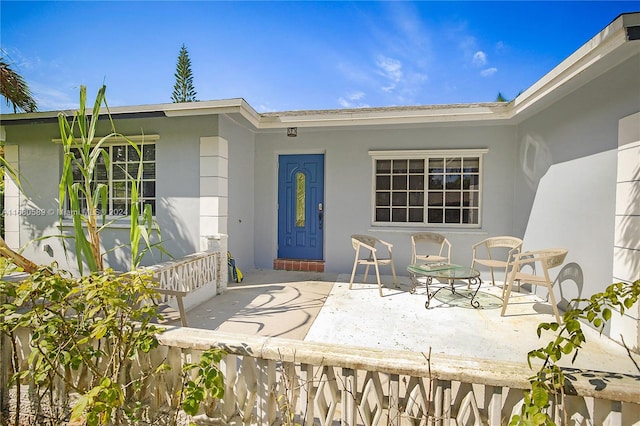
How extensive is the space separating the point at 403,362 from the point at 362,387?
27 cm

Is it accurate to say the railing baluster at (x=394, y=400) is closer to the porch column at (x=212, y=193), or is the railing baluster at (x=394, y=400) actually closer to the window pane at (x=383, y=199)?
the porch column at (x=212, y=193)

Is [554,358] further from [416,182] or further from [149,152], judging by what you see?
[149,152]

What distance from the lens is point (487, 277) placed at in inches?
236

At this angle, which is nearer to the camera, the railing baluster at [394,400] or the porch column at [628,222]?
the railing baluster at [394,400]

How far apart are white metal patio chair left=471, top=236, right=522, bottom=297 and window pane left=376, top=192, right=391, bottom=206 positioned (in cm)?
190

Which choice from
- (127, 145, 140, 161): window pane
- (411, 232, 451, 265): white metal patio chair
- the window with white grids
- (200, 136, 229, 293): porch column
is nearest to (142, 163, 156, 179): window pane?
the window with white grids

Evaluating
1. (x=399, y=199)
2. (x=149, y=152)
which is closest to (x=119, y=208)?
(x=149, y=152)

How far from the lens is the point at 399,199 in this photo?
643 centimetres

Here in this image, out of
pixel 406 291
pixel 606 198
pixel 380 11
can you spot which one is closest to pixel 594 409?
pixel 606 198

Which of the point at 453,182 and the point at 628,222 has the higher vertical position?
the point at 453,182

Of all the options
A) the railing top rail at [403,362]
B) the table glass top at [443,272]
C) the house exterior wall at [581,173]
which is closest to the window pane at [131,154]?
the railing top rail at [403,362]

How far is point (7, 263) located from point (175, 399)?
126cm

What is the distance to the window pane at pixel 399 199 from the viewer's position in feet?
21.0

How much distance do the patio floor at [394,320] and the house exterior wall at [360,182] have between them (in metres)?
1.16
